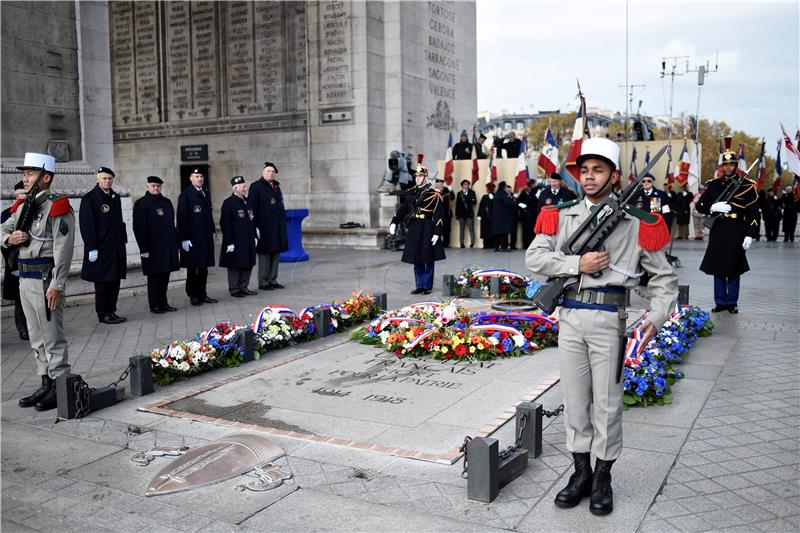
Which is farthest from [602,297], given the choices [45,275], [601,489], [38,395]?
[38,395]

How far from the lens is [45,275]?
20.6ft

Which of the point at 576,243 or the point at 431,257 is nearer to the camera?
the point at 576,243

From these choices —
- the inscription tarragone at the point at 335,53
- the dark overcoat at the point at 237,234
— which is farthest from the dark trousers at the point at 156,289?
the inscription tarragone at the point at 335,53

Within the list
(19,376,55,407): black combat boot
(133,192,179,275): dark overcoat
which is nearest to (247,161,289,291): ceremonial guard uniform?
(133,192,179,275): dark overcoat

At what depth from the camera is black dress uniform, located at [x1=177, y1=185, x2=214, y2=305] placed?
11672 millimetres

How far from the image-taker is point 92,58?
13148 mm

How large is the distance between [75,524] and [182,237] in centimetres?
807

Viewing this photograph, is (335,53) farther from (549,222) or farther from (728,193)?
(549,222)

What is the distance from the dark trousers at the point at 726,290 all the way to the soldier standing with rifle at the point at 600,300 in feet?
21.8

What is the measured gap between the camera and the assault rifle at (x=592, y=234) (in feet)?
13.4

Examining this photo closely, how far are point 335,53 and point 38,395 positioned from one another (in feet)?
52.8

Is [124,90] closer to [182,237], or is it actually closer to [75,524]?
[182,237]

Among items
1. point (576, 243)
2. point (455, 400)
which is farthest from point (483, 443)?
point (455, 400)

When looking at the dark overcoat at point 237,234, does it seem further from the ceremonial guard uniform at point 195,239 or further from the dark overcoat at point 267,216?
the ceremonial guard uniform at point 195,239
